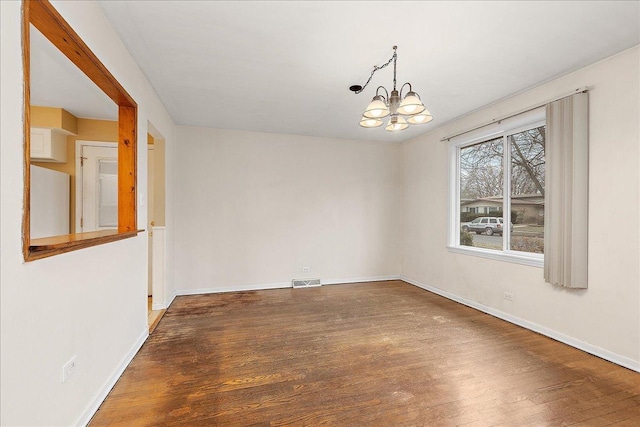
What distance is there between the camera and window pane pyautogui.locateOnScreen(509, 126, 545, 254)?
330cm

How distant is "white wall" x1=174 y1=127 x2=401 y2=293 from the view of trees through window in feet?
5.01

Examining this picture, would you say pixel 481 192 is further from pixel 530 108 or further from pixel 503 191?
pixel 530 108

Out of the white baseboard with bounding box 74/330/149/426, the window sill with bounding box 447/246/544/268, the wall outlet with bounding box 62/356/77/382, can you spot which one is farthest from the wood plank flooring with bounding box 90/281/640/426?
the window sill with bounding box 447/246/544/268

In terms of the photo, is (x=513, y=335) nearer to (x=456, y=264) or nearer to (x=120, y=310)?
(x=456, y=264)

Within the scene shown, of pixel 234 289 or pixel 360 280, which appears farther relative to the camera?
pixel 360 280

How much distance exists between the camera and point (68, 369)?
5.18 ft

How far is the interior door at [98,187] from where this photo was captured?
4078 mm

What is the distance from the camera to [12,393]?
117 centimetres

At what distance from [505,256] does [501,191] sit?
2.74 ft

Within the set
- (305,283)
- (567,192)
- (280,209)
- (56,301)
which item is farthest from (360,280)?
(56,301)

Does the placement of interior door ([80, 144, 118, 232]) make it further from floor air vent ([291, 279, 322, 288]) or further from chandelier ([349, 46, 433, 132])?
chandelier ([349, 46, 433, 132])

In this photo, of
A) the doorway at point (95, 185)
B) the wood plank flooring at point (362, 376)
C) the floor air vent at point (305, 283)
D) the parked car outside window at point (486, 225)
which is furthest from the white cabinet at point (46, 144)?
the parked car outside window at point (486, 225)

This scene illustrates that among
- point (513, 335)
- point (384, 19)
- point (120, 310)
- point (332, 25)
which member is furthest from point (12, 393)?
point (513, 335)

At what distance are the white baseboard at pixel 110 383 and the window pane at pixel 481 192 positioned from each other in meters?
4.18
